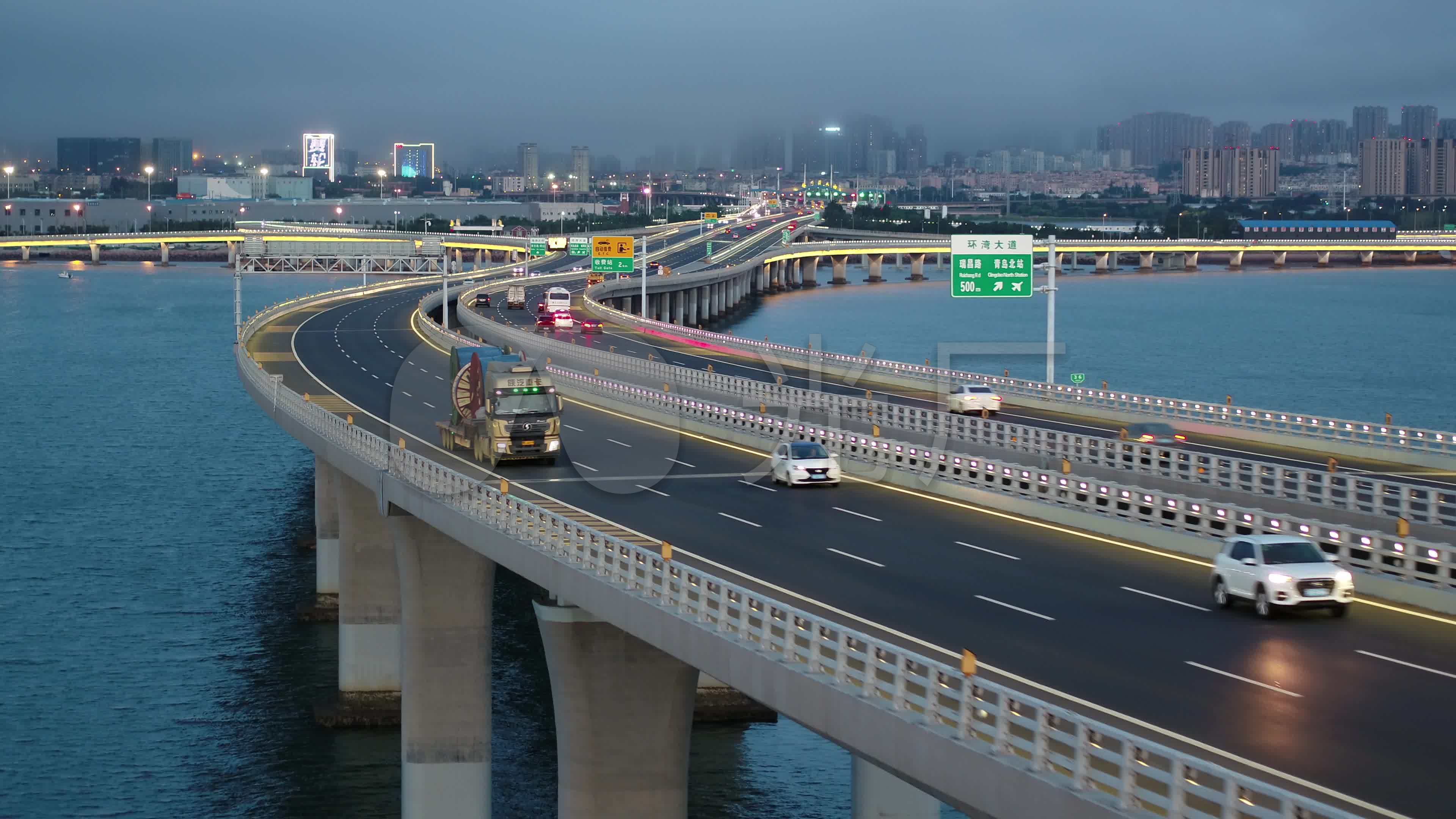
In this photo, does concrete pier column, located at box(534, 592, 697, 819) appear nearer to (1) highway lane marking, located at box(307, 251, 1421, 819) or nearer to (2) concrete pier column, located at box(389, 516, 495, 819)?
(1) highway lane marking, located at box(307, 251, 1421, 819)

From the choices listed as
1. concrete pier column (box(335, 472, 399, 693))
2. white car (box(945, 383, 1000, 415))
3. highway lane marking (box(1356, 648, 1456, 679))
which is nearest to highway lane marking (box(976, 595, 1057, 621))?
highway lane marking (box(1356, 648, 1456, 679))

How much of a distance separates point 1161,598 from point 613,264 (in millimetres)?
100754

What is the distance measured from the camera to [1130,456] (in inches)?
A: 1944

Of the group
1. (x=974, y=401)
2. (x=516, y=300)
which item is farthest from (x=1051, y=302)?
(x=516, y=300)

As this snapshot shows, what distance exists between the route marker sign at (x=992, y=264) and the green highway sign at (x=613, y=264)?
5939cm

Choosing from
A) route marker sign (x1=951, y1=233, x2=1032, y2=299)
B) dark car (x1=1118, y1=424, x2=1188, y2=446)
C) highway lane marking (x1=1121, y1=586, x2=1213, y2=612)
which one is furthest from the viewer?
route marker sign (x1=951, y1=233, x2=1032, y2=299)

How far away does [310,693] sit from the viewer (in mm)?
51938

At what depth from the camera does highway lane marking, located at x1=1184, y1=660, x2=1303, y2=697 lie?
2089cm

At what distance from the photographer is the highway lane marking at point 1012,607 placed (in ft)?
84.0

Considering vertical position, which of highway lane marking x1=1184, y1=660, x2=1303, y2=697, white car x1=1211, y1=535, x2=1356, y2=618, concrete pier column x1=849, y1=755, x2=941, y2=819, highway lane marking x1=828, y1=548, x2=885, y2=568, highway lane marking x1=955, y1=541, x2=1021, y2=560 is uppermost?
white car x1=1211, y1=535, x2=1356, y2=618

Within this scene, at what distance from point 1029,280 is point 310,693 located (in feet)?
114

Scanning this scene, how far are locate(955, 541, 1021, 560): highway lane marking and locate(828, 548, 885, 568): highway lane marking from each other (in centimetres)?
249

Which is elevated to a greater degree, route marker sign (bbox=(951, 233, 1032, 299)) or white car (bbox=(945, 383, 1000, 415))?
route marker sign (bbox=(951, 233, 1032, 299))

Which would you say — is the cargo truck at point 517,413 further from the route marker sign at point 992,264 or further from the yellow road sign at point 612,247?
the yellow road sign at point 612,247
